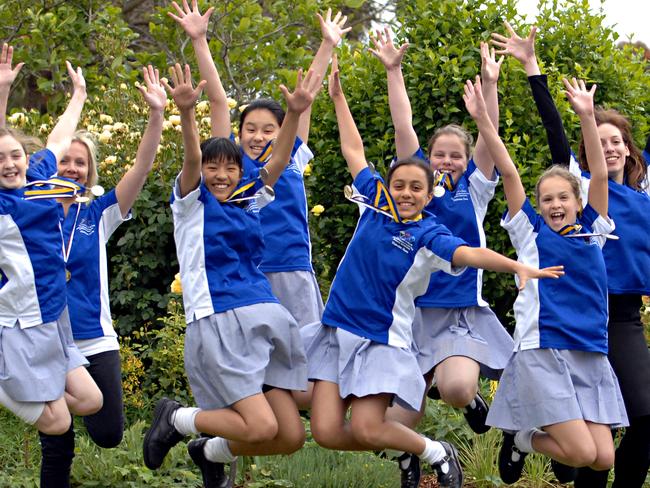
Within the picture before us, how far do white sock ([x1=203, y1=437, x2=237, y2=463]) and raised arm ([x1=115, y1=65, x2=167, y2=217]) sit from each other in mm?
1275

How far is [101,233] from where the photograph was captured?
18.5ft

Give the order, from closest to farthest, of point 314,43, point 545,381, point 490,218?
point 545,381 < point 490,218 < point 314,43

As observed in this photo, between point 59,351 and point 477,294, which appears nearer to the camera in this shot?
point 59,351

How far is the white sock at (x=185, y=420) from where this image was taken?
211 inches

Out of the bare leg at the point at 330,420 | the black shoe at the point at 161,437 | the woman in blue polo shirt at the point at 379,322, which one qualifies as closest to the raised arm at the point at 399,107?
the woman in blue polo shirt at the point at 379,322

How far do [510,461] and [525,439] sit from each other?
0.89 feet

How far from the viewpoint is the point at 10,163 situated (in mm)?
5062

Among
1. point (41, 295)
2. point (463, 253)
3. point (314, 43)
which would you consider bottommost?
point (41, 295)

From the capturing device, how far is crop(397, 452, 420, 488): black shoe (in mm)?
5516

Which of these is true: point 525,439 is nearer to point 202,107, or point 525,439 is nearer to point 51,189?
point 51,189

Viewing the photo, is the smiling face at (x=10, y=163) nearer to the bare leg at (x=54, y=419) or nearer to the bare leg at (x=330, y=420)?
the bare leg at (x=54, y=419)

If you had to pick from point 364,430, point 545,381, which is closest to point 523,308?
point 545,381

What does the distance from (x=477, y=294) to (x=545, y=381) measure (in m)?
0.73

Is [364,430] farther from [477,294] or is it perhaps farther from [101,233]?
[101,233]
